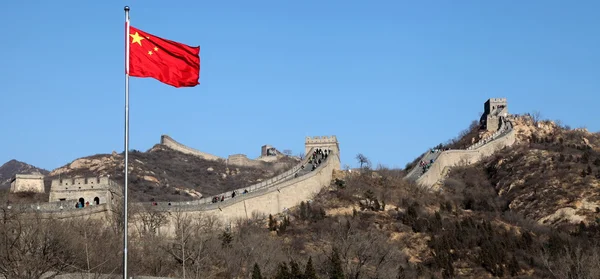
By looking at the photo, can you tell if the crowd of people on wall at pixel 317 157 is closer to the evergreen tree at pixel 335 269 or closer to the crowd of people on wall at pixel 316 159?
the crowd of people on wall at pixel 316 159

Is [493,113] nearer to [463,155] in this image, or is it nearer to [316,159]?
[463,155]

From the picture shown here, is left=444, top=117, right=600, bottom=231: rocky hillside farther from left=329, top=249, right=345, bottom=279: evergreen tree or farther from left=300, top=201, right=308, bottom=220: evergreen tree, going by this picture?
left=329, top=249, right=345, bottom=279: evergreen tree

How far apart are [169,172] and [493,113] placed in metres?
40.2

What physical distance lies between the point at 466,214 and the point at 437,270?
16107 millimetres

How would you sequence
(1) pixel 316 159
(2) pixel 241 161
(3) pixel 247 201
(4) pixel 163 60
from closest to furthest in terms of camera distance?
(4) pixel 163 60 → (3) pixel 247 201 → (1) pixel 316 159 → (2) pixel 241 161

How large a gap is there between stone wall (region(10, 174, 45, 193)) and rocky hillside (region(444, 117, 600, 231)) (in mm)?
36414

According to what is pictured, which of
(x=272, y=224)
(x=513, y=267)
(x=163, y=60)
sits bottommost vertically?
(x=513, y=267)

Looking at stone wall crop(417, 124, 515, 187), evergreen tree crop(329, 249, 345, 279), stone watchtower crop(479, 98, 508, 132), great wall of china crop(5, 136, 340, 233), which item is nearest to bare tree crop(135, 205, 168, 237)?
great wall of china crop(5, 136, 340, 233)

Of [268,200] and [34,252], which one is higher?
[268,200]

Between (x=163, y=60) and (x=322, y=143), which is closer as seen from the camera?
(x=163, y=60)

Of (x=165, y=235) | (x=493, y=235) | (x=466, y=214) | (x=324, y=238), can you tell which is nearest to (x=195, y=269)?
(x=165, y=235)

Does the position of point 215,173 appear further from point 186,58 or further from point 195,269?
point 186,58

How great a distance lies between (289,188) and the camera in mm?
80688

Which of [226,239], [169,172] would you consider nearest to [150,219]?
[226,239]
